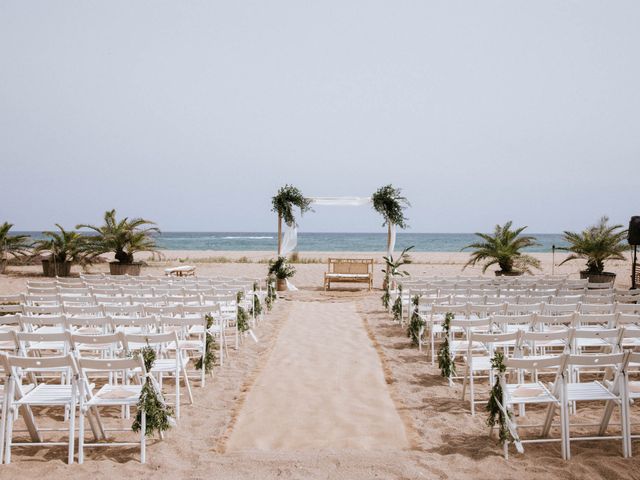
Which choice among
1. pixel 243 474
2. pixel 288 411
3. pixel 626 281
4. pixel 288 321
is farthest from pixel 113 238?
pixel 626 281

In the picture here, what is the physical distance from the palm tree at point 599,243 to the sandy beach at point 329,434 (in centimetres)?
950

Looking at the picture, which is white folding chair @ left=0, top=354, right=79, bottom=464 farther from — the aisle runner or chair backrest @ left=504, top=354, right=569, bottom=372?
chair backrest @ left=504, top=354, right=569, bottom=372

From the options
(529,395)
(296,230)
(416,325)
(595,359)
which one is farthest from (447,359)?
(296,230)

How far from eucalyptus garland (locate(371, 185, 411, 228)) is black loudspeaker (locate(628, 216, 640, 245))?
586cm

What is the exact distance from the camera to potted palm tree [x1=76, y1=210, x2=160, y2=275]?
17.6 meters

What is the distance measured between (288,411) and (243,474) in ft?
4.58

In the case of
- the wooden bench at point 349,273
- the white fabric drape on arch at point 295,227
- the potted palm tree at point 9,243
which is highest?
the white fabric drape on arch at point 295,227

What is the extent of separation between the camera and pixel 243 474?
12.1 feet

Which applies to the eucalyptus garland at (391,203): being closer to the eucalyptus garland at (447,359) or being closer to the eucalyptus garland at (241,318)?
the eucalyptus garland at (241,318)

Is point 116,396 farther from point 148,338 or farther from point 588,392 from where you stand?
point 588,392

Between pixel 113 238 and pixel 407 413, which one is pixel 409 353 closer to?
pixel 407 413

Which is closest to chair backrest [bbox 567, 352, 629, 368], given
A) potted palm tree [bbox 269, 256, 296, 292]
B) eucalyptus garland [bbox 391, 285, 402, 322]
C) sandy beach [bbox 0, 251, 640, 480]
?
sandy beach [bbox 0, 251, 640, 480]

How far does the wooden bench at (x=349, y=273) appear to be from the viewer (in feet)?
50.6

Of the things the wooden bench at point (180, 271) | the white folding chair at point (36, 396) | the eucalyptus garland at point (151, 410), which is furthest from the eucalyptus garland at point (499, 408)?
the wooden bench at point (180, 271)
